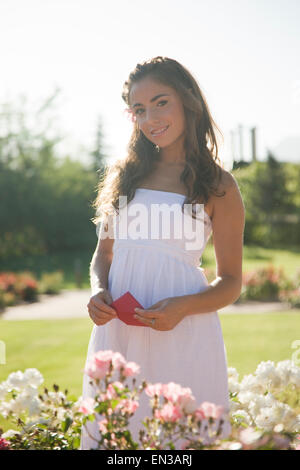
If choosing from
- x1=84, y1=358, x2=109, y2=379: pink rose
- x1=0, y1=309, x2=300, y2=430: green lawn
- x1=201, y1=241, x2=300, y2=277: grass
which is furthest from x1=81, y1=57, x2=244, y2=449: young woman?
x1=201, y1=241, x2=300, y2=277: grass

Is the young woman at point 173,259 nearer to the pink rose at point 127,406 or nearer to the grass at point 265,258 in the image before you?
the pink rose at point 127,406

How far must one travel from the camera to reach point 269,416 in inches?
70.9

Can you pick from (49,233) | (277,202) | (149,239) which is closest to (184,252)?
(149,239)

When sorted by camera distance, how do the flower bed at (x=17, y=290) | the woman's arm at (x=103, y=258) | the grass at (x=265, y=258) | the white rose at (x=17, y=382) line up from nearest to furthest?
the woman's arm at (x=103, y=258)
the white rose at (x=17, y=382)
the flower bed at (x=17, y=290)
the grass at (x=265, y=258)

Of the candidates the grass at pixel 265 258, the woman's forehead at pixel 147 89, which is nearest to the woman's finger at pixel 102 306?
the woman's forehead at pixel 147 89

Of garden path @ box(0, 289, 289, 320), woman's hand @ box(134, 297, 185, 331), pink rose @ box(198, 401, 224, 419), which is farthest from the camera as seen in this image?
garden path @ box(0, 289, 289, 320)

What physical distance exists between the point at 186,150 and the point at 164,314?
0.72 m

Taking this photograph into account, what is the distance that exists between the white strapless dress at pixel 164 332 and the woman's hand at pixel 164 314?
147 millimetres

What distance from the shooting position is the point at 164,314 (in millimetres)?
1533

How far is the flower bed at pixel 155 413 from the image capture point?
119 cm

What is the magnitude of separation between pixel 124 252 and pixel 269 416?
0.79m

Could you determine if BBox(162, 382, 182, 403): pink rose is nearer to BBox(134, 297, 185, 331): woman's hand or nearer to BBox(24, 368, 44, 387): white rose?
BBox(134, 297, 185, 331): woman's hand

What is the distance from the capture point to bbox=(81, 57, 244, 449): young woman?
1.69 meters

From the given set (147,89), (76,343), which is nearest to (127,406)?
(147,89)
